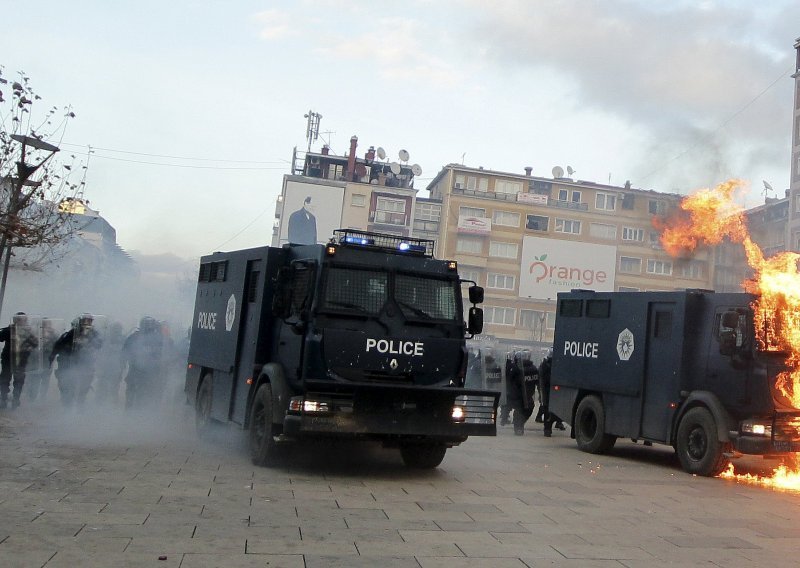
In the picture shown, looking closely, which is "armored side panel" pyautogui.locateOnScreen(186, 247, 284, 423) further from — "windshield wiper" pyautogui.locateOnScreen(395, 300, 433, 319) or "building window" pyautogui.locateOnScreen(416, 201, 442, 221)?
"building window" pyautogui.locateOnScreen(416, 201, 442, 221)

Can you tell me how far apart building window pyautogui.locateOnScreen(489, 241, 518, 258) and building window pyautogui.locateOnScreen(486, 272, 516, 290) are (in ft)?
6.49

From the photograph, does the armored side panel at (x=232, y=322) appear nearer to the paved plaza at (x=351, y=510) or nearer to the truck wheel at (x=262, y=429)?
the truck wheel at (x=262, y=429)

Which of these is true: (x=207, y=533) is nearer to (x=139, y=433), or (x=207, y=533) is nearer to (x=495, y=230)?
(x=139, y=433)

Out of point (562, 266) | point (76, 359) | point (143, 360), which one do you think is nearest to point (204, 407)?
point (143, 360)

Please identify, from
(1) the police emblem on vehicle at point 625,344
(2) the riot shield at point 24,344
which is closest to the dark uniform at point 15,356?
(2) the riot shield at point 24,344

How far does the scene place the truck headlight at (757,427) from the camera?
11.3 meters

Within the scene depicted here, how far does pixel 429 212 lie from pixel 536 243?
38.9ft

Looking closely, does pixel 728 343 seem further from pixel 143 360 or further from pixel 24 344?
pixel 24 344

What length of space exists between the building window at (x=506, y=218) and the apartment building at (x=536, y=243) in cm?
10

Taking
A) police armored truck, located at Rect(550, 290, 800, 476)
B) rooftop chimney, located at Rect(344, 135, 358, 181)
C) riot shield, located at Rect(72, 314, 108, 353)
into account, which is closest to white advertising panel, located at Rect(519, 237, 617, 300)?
rooftop chimney, located at Rect(344, 135, 358, 181)

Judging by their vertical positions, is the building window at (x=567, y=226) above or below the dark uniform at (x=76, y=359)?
above

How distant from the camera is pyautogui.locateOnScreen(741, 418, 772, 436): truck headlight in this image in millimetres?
11312

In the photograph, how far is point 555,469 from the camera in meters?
12.3

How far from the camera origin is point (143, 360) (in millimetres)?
16906
